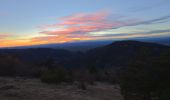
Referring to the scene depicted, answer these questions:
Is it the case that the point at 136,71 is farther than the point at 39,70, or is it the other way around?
the point at 39,70

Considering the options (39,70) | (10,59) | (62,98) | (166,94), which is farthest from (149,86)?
(10,59)

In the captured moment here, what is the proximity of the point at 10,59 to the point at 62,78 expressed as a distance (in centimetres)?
1034

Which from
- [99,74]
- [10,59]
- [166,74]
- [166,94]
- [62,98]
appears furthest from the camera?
[99,74]

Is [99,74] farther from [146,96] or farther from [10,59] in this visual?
[146,96]

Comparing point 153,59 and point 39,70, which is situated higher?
point 153,59

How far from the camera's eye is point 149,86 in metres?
11.5

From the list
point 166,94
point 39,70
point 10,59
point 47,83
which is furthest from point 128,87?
point 10,59

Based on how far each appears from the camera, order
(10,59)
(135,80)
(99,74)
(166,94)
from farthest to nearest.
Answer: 1. (99,74)
2. (10,59)
3. (135,80)
4. (166,94)

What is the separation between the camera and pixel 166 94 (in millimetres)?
9695

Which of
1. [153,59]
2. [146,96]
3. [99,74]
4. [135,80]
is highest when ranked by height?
[153,59]

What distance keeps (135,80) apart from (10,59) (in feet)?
69.7

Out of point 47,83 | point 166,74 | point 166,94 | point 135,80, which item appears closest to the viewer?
point 166,94

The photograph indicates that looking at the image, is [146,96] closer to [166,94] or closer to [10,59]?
[166,94]

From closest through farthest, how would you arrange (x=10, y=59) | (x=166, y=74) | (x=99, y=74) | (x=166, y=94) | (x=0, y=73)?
1. (x=166, y=94)
2. (x=166, y=74)
3. (x=0, y=73)
4. (x=10, y=59)
5. (x=99, y=74)
